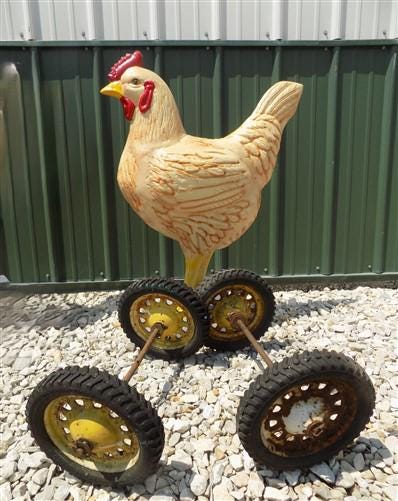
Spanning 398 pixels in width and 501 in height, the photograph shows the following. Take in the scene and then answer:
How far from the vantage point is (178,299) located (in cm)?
225

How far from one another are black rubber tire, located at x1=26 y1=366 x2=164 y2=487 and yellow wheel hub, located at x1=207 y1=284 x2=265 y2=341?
1.05 meters

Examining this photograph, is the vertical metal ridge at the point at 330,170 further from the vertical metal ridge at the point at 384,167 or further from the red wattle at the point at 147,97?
the red wattle at the point at 147,97

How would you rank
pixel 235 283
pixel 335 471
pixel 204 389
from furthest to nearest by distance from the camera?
pixel 235 283
pixel 204 389
pixel 335 471

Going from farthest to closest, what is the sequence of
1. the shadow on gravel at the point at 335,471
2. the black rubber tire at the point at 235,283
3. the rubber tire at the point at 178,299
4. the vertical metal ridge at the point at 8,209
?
the vertical metal ridge at the point at 8,209 < the black rubber tire at the point at 235,283 < the rubber tire at the point at 178,299 < the shadow on gravel at the point at 335,471

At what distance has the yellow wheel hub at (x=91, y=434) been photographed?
4.87 feet

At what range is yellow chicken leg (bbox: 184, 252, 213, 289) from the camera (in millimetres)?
2588

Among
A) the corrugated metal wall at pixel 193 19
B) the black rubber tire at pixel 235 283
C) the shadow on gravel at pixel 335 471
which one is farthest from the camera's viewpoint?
the corrugated metal wall at pixel 193 19

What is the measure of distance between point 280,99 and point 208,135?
3.59ft

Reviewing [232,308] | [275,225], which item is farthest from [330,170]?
[232,308]

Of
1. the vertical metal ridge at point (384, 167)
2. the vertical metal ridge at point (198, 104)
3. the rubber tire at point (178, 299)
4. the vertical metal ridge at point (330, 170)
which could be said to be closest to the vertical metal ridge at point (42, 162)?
the vertical metal ridge at point (198, 104)

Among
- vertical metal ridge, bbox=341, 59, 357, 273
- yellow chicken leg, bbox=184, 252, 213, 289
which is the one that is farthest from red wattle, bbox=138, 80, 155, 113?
vertical metal ridge, bbox=341, 59, 357, 273

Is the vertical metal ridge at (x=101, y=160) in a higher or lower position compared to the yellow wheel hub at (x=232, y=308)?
higher

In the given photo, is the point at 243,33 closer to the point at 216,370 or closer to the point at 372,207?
the point at 372,207

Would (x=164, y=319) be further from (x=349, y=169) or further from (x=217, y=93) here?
(x=349, y=169)
